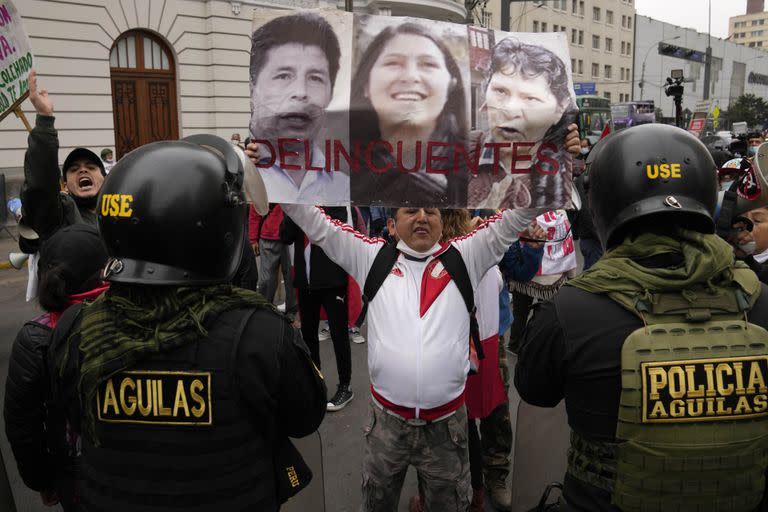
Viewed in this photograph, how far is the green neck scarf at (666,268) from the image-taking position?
158 cm

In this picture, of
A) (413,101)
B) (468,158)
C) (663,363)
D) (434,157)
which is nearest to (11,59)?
(413,101)

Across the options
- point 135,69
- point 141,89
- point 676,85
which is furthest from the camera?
point 141,89

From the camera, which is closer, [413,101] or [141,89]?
[413,101]

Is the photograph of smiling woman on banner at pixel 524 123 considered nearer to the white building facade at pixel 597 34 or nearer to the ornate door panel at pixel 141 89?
the ornate door panel at pixel 141 89

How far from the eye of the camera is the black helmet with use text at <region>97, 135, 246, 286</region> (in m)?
1.56

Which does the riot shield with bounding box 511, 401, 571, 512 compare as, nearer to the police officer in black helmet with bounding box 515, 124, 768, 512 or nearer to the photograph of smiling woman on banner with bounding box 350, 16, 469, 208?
the police officer in black helmet with bounding box 515, 124, 768, 512

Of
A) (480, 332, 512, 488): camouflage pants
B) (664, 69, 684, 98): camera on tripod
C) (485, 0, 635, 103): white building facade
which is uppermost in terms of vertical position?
(485, 0, 635, 103): white building facade

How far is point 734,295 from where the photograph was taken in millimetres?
1606

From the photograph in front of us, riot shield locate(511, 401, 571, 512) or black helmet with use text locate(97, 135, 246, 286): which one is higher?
black helmet with use text locate(97, 135, 246, 286)

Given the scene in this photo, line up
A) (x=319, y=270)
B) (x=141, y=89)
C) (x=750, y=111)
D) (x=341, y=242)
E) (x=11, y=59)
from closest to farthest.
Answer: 1. (x=341, y=242)
2. (x=11, y=59)
3. (x=319, y=270)
4. (x=141, y=89)
5. (x=750, y=111)

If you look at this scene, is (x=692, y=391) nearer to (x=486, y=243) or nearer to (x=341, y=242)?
(x=486, y=243)

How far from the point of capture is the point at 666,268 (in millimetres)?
1650

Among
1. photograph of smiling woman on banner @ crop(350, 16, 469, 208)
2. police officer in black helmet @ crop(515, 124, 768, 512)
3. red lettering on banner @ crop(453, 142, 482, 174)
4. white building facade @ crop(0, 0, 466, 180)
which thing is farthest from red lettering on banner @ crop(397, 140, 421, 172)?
white building facade @ crop(0, 0, 466, 180)

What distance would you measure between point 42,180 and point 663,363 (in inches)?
116
